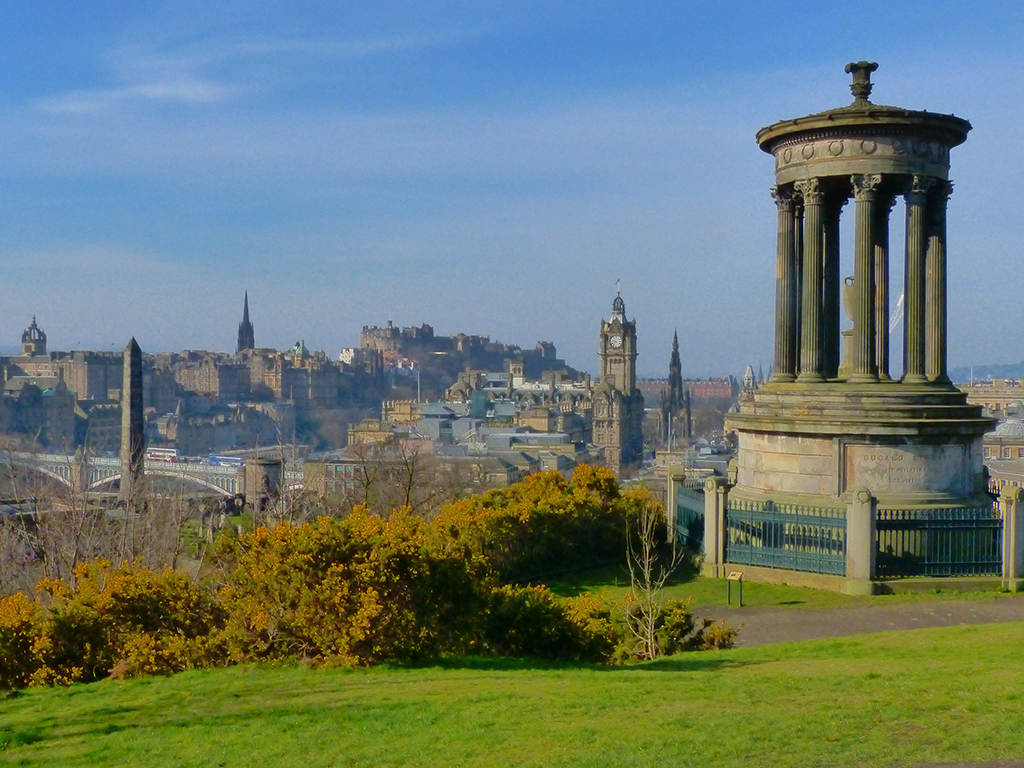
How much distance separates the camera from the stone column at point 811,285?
55.3 feet

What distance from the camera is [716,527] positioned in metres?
16.2

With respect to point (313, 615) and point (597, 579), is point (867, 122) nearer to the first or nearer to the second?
point (597, 579)

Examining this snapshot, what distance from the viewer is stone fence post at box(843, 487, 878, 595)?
14.5 meters

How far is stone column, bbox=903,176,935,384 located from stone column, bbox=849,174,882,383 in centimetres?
52

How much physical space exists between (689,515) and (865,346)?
3664 millimetres

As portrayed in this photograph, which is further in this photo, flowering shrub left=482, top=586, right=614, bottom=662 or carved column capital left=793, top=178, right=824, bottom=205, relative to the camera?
carved column capital left=793, top=178, right=824, bottom=205

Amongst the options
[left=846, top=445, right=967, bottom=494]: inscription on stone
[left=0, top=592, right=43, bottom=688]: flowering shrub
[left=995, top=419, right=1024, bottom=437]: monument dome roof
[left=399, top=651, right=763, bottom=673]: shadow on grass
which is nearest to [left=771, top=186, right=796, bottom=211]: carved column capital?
[left=846, top=445, right=967, bottom=494]: inscription on stone

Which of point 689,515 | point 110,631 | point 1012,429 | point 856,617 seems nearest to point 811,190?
point 689,515

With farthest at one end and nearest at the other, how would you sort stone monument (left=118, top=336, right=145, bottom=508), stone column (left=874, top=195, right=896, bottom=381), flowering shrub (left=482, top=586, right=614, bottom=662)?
stone monument (left=118, top=336, right=145, bottom=508), stone column (left=874, top=195, right=896, bottom=381), flowering shrub (left=482, top=586, right=614, bottom=662)

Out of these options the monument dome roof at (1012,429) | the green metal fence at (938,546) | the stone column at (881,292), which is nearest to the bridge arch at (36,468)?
the stone column at (881,292)

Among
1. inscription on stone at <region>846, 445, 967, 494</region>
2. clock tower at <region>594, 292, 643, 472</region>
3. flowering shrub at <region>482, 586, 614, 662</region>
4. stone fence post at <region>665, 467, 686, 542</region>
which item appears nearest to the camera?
flowering shrub at <region>482, 586, 614, 662</region>

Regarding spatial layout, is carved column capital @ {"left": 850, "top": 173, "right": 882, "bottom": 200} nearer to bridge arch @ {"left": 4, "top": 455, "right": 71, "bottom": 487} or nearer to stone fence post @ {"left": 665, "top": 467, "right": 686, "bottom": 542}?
stone fence post @ {"left": 665, "top": 467, "right": 686, "bottom": 542}

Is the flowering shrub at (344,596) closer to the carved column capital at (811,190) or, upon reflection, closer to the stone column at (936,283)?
the carved column capital at (811,190)

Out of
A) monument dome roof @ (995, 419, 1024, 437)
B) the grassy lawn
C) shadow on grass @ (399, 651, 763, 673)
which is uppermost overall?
shadow on grass @ (399, 651, 763, 673)
